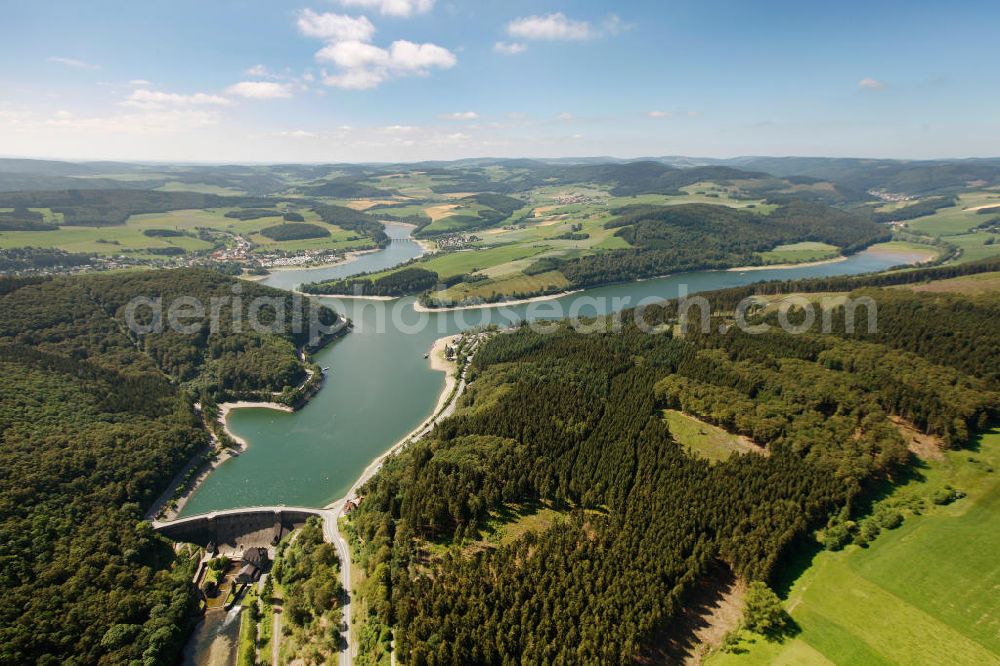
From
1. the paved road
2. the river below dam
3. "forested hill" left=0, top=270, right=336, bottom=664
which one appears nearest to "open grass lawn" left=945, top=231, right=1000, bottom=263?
the river below dam

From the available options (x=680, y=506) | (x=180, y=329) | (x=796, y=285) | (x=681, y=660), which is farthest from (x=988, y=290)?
(x=180, y=329)

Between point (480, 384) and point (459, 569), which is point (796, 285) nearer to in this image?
point (480, 384)

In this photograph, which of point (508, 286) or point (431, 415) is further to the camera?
point (508, 286)

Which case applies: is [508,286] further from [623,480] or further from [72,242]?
[72,242]

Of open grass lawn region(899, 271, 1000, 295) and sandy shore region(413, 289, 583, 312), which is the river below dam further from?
open grass lawn region(899, 271, 1000, 295)

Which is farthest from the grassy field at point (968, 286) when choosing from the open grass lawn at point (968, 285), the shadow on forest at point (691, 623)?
the shadow on forest at point (691, 623)

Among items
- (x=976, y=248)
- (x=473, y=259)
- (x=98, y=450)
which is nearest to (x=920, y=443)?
(x=98, y=450)
